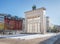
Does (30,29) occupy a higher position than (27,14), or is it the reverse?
(27,14)

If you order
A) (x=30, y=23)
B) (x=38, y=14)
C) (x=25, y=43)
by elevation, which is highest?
(x=38, y=14)

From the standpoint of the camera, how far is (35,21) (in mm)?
15867

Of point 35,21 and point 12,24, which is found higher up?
point 35,21

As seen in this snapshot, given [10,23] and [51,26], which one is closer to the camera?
[10,23]

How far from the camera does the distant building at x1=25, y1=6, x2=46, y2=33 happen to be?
46.8 feet

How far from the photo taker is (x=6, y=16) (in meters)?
15.0

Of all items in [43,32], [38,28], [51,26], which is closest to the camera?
[43,32]

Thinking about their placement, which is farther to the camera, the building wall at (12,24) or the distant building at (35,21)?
the building wall at (12,24)

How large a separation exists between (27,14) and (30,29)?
2163 mm

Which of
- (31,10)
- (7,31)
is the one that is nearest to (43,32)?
(31,10)

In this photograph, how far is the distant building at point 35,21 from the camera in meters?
14.3

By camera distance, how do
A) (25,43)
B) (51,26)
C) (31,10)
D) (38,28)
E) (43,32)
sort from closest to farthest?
(25,43)
(43,32)
(38,28)
(31,10)
(51,26)

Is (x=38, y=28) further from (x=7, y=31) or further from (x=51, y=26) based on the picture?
(x=51, y=26)

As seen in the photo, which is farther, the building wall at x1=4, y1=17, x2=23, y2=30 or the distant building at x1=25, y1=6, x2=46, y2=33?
the building wall at x1=4, y1=17, x2=23, y2=30
